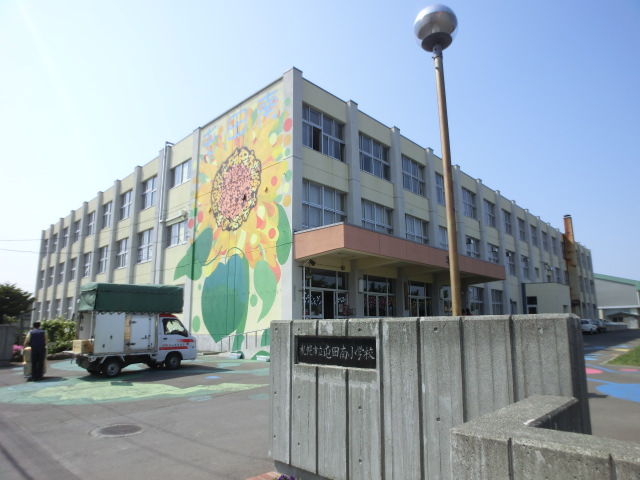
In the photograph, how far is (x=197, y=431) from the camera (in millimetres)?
6941

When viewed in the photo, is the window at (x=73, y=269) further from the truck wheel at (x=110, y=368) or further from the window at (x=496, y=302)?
the window at (x=496, y=302)

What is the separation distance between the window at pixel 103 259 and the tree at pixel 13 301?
6.32 meters

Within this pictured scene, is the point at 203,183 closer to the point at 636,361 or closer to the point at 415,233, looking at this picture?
the point at 415,233

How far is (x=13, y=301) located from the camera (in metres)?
34.4

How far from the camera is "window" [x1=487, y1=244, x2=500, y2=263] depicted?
121ft

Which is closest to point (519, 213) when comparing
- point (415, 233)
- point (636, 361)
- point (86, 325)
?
point (415, 233)

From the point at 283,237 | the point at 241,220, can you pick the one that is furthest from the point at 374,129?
the point at 283,237

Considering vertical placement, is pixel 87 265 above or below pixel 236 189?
below

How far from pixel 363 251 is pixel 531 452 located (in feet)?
52.3

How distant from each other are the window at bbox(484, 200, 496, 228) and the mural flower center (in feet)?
80.8

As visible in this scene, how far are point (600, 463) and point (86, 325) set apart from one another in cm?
1655

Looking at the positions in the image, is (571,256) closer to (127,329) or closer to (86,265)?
(127,329)

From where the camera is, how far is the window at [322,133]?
68.6 ft

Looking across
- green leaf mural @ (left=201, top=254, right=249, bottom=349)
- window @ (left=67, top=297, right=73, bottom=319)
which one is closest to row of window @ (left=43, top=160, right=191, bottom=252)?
window @ (left=67, top=297, right=73, bottom=319)
